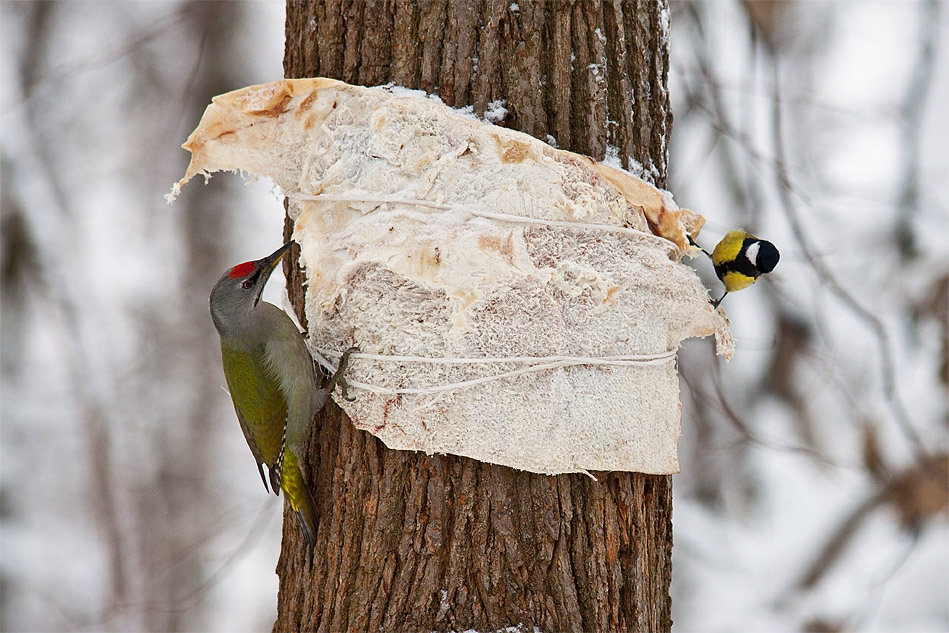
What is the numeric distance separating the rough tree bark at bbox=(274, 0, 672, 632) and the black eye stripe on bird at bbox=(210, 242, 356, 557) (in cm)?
8

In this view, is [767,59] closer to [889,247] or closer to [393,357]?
[889,247]

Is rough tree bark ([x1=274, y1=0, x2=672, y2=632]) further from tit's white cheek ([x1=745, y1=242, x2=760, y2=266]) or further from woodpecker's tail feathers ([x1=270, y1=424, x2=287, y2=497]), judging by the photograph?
tit's white cheek ([x1=745, y1=242, x2=760, y2=266])

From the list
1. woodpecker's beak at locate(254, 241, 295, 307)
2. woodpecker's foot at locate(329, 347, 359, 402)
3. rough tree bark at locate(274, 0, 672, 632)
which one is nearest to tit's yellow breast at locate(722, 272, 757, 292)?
rough tree bark at locate(274, 0, 672, 632)

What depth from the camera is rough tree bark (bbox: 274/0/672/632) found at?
6.23 ft

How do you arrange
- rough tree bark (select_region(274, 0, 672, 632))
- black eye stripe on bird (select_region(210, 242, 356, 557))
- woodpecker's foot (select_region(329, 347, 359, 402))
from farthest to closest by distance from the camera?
black eye stripe on bird (select_region(210, 242, 356, 557)) < woodpecker's foot (select_region(329, 347, 359, 402)) < rough tree bark (select_region(274, 0, 672, 632))

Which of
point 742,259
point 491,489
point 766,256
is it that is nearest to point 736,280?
point 742,259

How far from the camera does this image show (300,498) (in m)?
2.16

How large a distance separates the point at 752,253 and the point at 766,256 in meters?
0.07

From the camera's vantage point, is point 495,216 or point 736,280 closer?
point 495,216

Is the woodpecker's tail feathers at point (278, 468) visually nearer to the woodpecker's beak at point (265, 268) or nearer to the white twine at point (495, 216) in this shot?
the woodpecker's beak at point (265, 268)

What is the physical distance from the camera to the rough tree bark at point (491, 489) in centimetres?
190

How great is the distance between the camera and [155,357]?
6.20m

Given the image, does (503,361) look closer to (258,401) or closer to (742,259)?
(258,401)

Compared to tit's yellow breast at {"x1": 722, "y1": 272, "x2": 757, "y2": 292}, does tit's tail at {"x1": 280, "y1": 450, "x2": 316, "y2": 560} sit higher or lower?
lower
